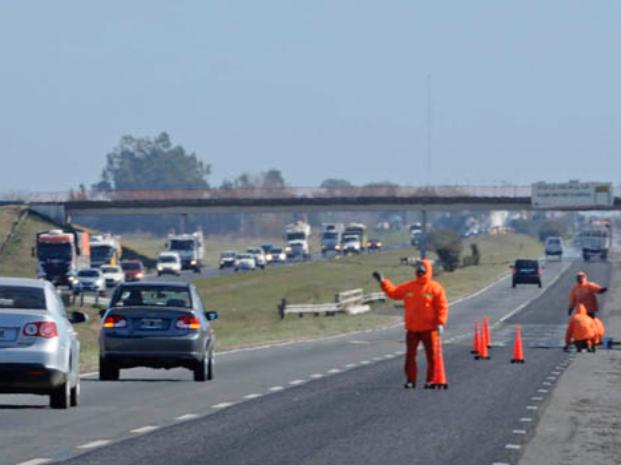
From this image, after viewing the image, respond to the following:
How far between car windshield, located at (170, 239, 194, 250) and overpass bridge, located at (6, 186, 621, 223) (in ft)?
34.7

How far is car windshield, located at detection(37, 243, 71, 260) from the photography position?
92.2 m

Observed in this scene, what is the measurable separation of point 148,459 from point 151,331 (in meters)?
12.7

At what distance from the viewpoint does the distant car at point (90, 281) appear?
9181cm

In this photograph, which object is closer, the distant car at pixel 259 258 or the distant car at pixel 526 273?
the distant car at pixel 526 273

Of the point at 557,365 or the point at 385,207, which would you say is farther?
the point at 385,207

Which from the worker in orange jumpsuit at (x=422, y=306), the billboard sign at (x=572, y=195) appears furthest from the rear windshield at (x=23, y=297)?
the billboard sign at (x=572, y=195)

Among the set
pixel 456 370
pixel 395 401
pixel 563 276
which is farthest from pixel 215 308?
pixel 395 401

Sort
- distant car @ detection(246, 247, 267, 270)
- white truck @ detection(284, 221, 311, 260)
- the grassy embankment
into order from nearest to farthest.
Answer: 1. the grassy embankment
2. distant car @ detection(246, 247, 267, 270)
3. white truck @ detection(284, 221, 311, 260)

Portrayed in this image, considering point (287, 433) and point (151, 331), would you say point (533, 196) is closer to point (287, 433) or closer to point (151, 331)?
point (151, 331)

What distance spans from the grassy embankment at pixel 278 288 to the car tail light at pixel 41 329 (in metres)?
14.0

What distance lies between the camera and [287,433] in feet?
60.8

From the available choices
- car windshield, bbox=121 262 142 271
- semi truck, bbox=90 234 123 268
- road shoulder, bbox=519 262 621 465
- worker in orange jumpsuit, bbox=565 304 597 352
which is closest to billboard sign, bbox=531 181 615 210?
car windshield, bbox=121 262 142 271

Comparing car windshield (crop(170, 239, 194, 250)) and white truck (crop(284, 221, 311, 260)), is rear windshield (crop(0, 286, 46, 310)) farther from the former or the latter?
white truck (crop(284, 221, 311, 260))

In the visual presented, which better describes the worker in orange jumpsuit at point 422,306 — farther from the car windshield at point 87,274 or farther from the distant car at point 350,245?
the distant car at point 350,245
